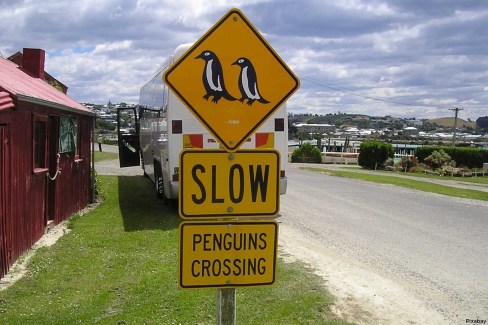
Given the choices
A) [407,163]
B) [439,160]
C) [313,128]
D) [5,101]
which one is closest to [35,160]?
[5,101]

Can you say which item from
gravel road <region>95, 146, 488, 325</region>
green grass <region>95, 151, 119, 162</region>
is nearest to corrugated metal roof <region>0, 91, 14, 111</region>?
gravel road <region>95, 146, 488, 325</region>

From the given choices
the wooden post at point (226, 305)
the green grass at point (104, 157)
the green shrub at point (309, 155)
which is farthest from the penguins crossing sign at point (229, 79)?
the green shrub at point (309, 155)

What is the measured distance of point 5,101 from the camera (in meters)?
6.48

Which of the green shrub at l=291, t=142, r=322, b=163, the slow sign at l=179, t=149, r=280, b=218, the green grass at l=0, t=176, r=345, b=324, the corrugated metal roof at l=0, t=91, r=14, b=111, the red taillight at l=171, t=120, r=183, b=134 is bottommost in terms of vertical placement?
the green shrub at l=291, t=142, r=322, b=163

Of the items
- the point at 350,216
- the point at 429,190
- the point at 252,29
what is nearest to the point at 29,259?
the point at 252,29

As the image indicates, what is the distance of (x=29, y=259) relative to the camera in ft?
26.7

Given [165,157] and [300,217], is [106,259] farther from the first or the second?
[300,217]

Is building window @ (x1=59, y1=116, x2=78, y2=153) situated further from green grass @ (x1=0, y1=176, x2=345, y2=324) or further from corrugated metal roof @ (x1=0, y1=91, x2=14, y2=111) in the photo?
corrugated metal roof @ (x1=0, y1=91, x2=14, y2=111)

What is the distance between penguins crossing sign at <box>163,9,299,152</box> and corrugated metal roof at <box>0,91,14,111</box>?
156 inches

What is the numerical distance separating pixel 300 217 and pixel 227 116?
31.5ft

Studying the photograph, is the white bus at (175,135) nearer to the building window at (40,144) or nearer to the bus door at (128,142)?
the building window at (40,144)

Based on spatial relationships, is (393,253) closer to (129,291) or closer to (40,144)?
(129,291)

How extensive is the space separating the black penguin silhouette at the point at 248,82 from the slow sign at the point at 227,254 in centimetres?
71

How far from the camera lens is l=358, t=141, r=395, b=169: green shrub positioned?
38438mm
